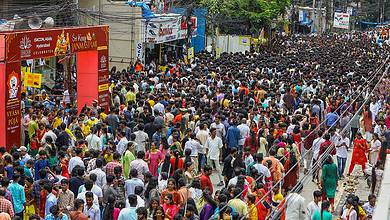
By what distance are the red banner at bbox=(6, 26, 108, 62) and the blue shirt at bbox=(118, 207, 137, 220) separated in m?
7.45

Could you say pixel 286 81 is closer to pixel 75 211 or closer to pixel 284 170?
pixel 284 170

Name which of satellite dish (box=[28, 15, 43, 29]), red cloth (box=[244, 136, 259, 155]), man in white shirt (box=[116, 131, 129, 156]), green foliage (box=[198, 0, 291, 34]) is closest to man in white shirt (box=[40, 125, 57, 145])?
man in white shirt (box=[116, 131, 129, 156])

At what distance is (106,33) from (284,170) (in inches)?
363

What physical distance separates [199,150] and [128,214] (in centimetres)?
493

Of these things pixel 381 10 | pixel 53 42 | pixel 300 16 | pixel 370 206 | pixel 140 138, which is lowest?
pixel 370 206

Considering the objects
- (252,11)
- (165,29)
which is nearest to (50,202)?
(165,29)

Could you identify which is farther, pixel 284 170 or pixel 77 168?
pixel 284 170

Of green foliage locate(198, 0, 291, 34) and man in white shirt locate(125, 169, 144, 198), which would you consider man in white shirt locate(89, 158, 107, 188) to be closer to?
man in white shirt locate(125, 169, 144, 198)

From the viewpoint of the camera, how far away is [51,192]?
10.6m

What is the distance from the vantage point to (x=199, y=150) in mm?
14641

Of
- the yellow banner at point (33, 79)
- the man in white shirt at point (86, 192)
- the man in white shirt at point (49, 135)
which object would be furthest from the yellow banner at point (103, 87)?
the man in white shirt at point (86, 192)

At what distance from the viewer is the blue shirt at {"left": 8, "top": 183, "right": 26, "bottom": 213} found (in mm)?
10703

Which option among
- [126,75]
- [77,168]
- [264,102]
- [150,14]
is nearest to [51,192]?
[77,168]

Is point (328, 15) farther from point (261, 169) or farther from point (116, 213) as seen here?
point (116, 213)
